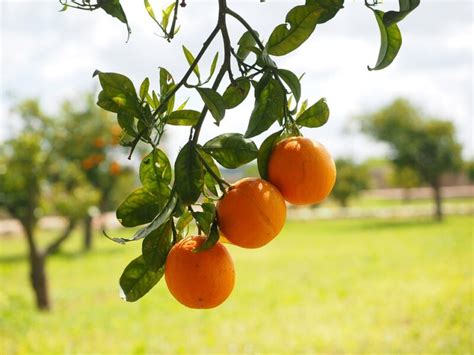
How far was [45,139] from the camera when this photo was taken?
6.83 m

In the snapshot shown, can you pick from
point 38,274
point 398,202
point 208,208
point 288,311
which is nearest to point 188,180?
point 208,208

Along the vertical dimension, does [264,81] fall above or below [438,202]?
above

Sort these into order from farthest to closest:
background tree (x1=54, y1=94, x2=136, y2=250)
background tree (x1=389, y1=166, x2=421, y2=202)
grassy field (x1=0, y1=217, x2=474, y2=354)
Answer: background tree (x1=389, y1=166, x2=421, y2=202) < background tree (x1=54, y1=94, x2=136, y2=250) < grassy field (x1=0, y1=217, x2=474, y2=354)

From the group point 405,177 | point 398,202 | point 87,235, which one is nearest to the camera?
point 87,235

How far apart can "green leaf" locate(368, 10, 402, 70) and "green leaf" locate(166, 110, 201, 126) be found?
17 cm

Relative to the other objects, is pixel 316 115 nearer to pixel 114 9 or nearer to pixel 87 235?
pixel 114 9

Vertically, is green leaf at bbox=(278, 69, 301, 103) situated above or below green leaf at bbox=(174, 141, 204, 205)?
above

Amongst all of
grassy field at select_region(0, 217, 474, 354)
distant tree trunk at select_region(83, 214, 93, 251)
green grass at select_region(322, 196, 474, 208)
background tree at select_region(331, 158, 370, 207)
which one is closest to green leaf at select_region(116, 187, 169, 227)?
grassy field at select_region(0, 217, 474, 354)

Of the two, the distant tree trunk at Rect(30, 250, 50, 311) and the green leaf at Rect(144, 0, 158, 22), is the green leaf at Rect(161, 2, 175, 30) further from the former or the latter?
the distant tree trunk at Rect(30, 250, 50, 311)

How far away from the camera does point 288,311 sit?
4.76 meters

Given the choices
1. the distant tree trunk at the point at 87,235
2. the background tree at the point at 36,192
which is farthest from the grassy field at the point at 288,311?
the distant tree trunk at the point at 87,235

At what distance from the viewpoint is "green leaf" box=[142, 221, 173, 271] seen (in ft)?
1.64

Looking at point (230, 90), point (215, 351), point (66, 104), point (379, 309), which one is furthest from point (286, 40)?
point (66, 104)

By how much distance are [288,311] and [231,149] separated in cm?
438
